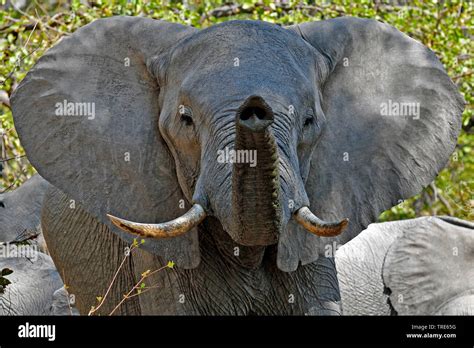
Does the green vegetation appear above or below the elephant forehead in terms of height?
below

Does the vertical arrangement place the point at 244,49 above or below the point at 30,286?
above

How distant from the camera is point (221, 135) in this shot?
4957 millimetres

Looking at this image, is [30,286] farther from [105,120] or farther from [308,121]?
[308,121]

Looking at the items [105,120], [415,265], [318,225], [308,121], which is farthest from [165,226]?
[415,265]

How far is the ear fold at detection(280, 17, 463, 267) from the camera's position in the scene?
571cm

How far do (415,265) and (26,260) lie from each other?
7.89 feet

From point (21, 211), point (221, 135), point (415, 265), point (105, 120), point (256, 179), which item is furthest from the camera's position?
point (415, 265)

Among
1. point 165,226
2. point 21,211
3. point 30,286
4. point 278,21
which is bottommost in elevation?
point 30,286

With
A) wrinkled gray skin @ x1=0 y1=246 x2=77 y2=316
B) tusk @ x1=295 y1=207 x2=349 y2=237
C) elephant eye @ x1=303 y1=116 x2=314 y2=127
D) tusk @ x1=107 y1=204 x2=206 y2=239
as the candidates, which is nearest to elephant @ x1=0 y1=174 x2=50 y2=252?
wrinkled gray skin @ x1=0 y1=246 x2=77 y2=316

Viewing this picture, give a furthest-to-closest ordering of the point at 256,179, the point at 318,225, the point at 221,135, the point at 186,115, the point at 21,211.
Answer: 1. the point at 21,211
2. the point at 186,115
3. the point at 221,135
4. the point at 318,225
5. the point at 256,179

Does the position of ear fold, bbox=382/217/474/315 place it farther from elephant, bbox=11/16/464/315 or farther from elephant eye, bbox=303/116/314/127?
elephant eye, bbox=303/116/314/127

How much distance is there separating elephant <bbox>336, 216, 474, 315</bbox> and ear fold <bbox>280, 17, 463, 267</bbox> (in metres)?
2.48

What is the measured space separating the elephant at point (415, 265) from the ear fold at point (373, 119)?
248 cm

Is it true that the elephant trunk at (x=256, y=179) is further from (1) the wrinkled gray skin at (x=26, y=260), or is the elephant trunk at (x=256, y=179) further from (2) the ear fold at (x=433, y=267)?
(2) the ear fold at (x=433, y=267)
